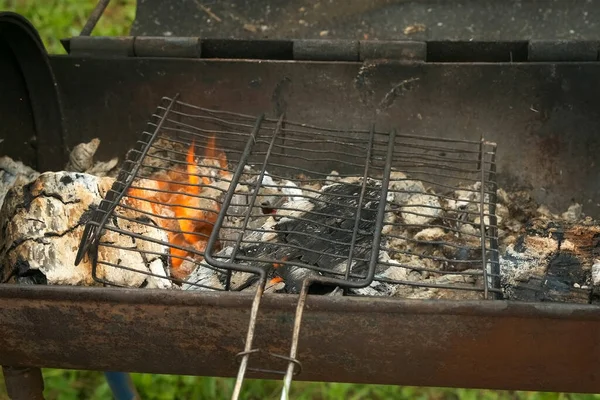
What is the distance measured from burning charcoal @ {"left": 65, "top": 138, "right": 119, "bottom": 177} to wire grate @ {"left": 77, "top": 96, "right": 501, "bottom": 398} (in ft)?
0.42

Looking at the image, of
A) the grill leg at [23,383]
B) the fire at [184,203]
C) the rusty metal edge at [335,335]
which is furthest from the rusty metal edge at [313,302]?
the fire at [184,203]

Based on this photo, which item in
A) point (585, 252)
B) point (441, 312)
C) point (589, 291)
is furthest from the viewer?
point (585, 252)

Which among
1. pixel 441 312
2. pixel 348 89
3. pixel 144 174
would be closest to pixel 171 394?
pixel 144 174

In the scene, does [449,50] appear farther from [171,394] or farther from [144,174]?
[171,394]

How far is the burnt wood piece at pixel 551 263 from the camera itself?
63.2 inches

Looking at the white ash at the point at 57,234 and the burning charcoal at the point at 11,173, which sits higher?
the burning charcoal at the point at 11,173

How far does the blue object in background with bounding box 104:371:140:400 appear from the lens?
1.92 meters

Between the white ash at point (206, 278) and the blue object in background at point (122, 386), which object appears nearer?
the white ash at point (206, 278)

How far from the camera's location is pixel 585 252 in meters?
1.74

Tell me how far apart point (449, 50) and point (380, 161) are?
36 centimetres

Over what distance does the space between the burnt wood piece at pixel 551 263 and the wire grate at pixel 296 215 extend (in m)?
0.07

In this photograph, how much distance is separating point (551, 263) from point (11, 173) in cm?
147

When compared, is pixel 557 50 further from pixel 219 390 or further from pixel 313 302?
pixel 219 390

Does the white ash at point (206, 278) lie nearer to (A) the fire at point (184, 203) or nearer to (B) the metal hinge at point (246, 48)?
(A) the fire at point (184, 203)
